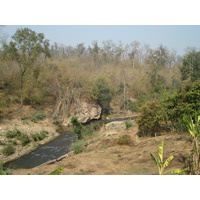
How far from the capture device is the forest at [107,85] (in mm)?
9109

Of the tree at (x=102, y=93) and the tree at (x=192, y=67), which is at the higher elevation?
the tree at (x=192, y=67)

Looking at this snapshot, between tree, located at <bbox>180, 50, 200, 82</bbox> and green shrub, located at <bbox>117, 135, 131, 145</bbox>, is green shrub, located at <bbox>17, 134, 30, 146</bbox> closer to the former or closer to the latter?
green shrub, located at <bbox>117, 135, 131, 145</bbox>

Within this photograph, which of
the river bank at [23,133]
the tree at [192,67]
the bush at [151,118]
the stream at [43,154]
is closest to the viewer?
the stream at [43,154]

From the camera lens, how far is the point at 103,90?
19.9 metres

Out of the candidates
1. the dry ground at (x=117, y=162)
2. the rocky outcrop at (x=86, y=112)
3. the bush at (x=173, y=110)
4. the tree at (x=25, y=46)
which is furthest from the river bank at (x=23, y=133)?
the bush at (x=173, y=110)

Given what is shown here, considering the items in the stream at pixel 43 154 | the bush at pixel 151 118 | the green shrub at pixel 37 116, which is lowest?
the stream at pixel 43 154

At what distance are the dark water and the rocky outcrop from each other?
176 inches

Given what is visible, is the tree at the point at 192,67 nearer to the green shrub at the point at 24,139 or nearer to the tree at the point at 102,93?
the tree at the point at 102,93

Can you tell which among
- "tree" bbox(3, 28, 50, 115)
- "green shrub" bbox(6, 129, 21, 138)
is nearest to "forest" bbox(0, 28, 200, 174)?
"tree" bbox(3, 28, 50, 115)

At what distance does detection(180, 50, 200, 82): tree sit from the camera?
19500mm
